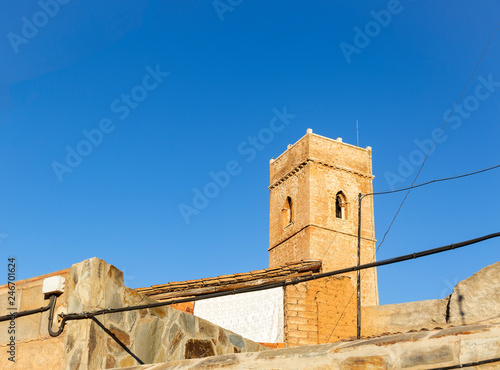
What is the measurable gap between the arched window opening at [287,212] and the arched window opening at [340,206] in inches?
115

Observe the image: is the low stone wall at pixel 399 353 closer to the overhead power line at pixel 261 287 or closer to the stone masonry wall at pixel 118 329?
the overhead power line at pixel 261 287

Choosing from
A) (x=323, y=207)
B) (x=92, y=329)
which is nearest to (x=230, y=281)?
(x=92, y=329)

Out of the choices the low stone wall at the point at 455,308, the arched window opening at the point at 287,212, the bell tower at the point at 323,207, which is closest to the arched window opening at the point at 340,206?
the bell tower at the point at 323,207

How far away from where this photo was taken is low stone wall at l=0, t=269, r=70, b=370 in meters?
5.42

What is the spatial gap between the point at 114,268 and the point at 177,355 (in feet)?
4.14

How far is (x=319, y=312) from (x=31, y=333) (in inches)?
474

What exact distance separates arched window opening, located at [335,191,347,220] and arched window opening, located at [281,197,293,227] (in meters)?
2.92

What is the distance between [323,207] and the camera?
35.5 meters

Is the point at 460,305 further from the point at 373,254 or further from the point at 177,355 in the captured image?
the point at 373,254

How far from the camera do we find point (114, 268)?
580 centimetres

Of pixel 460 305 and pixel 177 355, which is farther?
pixel 460 305

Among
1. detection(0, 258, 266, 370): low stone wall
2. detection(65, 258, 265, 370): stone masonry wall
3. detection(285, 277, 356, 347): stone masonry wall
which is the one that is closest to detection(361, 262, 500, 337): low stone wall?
detection(285, 277, 356, 347): stone masonry wall

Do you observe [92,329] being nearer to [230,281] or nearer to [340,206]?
[230,281]

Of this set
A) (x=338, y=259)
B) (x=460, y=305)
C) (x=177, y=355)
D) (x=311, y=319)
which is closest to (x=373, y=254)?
(x=338, y=259)
